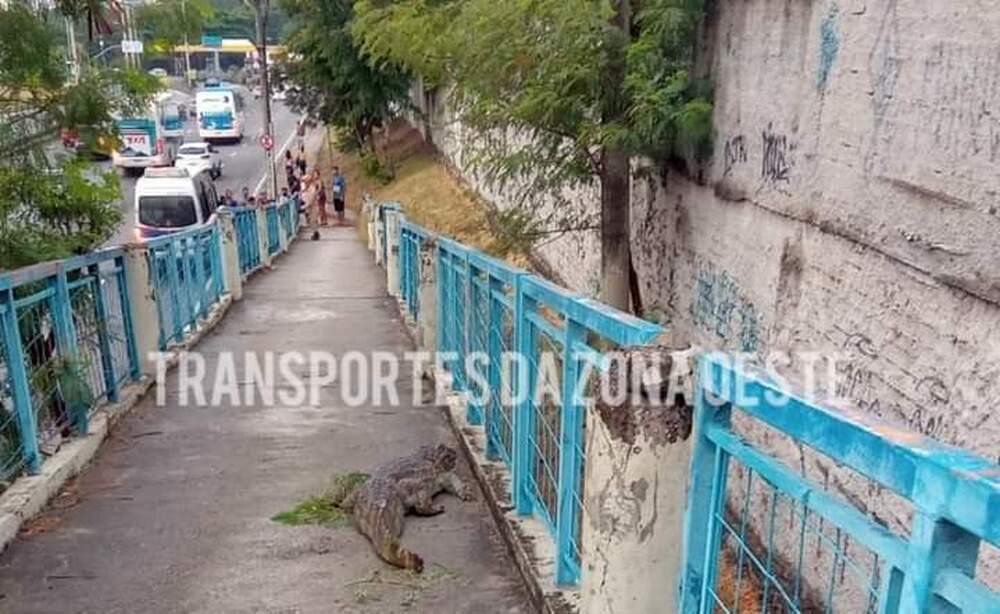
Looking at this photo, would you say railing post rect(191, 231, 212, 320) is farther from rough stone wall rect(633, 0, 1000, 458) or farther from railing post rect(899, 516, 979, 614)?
railing post rect(899, 516, 979, 614)

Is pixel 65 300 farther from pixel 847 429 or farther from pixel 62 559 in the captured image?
pixel 847 429

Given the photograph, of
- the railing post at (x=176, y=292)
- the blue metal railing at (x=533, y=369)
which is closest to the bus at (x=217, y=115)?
the railing post at (x=176, y=292)

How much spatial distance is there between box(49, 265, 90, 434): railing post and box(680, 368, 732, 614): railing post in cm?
423

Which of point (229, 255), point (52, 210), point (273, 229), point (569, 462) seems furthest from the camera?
point (273, 229)

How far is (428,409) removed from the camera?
247 inches

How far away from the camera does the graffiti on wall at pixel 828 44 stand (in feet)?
13.6

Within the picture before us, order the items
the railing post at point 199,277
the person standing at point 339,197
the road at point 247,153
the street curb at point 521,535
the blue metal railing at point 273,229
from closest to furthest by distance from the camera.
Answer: the street curb at point 521,535 < the railing post at point 199,277 < the blue metal railing at point 273,229 < the person standing at point 339,197 < the road at point 247,153

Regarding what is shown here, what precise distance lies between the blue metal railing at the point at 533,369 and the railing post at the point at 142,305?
266 centimetres

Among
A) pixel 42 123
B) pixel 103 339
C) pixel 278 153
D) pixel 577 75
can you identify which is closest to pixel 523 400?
pixel 577 75

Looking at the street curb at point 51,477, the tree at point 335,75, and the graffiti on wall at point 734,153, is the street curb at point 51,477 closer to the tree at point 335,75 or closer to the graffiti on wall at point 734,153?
the graffiti on wall at point 734,153

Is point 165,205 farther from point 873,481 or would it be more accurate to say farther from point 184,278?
point 873,481

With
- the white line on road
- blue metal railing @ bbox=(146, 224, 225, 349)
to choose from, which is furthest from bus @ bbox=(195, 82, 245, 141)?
blue metal railing @ bbox=(146, 224, 225, 349)

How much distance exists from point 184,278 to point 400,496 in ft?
18.0

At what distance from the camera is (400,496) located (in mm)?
4258
